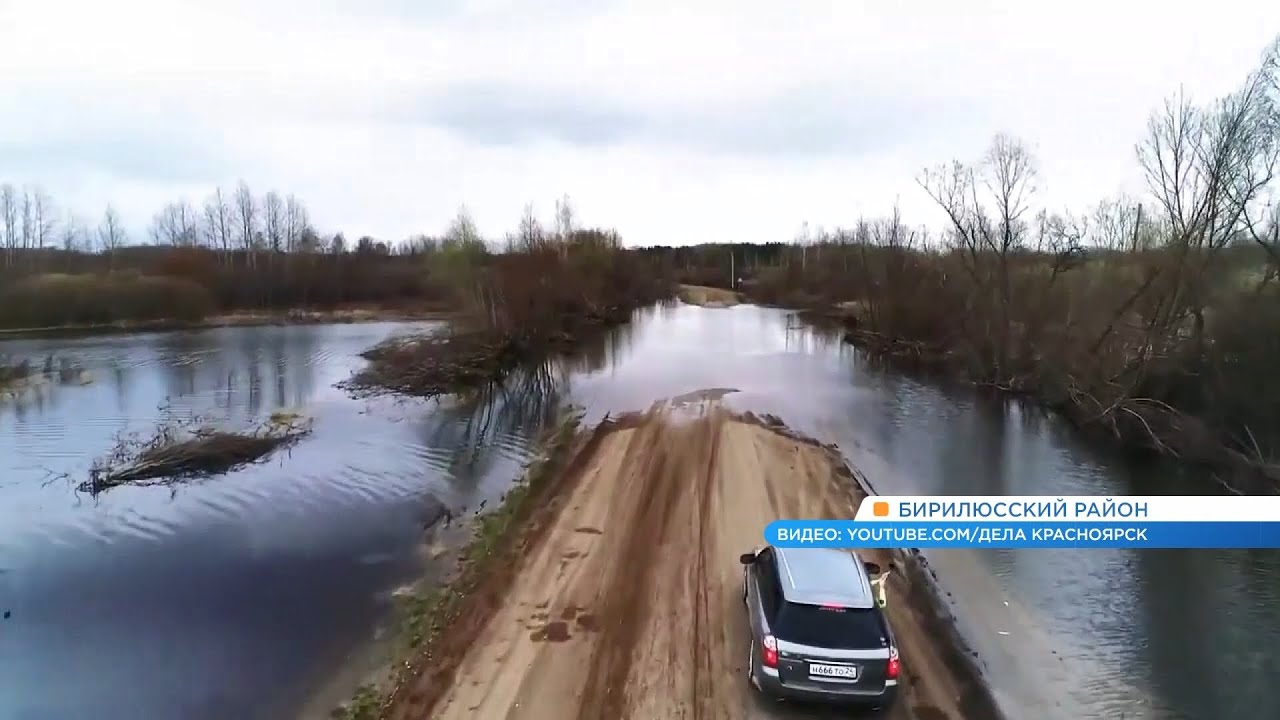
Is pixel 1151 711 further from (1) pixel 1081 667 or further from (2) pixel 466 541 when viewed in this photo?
(2) pixel 466 541

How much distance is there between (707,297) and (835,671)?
343 ft

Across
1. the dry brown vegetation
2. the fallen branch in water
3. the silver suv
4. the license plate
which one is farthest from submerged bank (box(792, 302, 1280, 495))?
the fallen branch in water

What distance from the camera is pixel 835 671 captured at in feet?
27.2

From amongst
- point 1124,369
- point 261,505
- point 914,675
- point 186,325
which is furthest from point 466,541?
point 186,325

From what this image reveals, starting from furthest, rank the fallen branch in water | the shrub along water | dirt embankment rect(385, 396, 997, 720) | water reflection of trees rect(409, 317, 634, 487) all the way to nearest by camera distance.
→ the shrub along water
water reflection of trees rect(409, 317, 634, 487)
the fallen branch in water
dirt embankment rect(385, 396, 997, 720)

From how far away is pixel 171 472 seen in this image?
2097 cm

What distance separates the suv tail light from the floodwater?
358cm

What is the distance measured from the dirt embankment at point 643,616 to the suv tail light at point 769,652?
60cm

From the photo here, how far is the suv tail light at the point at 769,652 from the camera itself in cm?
853

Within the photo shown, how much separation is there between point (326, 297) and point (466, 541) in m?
74.5

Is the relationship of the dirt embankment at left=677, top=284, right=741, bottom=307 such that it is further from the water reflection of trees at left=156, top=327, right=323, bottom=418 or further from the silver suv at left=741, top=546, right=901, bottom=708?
the silver suv at left=741, top=546, right=901, bottom=708

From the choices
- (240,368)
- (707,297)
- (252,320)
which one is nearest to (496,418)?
(240,368)

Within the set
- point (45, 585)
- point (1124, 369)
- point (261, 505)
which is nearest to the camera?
point (45, 585)

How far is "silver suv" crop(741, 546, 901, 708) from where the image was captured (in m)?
8.30
